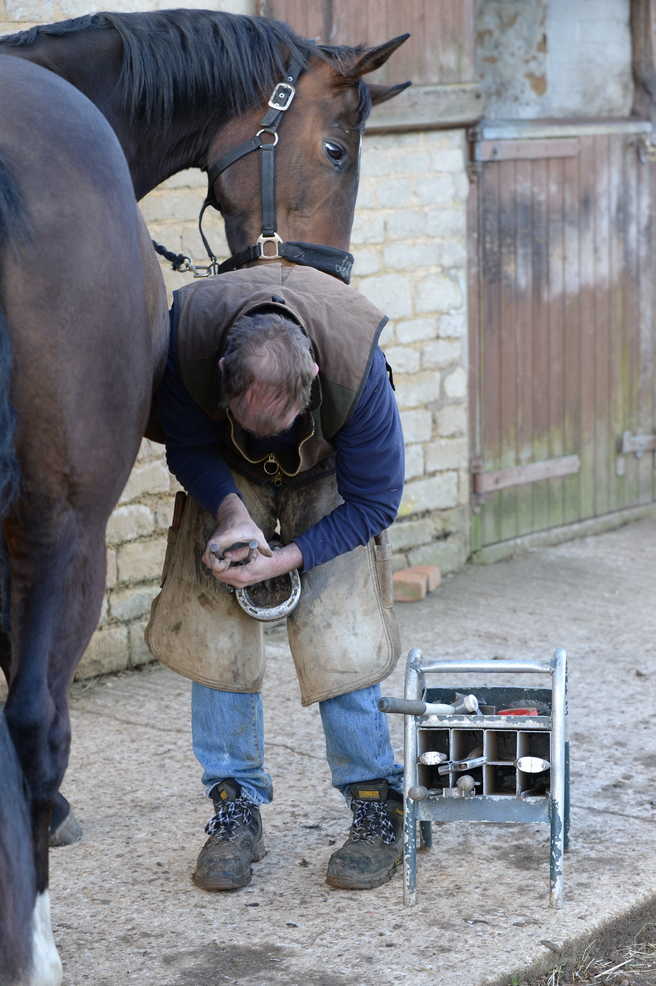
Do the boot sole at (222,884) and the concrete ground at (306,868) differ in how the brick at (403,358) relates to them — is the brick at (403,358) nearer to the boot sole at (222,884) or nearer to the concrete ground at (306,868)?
the concrete ground at (306,868)

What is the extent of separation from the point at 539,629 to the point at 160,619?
248cm

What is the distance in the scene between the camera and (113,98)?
379cm

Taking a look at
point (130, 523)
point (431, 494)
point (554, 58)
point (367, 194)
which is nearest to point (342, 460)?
point (130, 523)

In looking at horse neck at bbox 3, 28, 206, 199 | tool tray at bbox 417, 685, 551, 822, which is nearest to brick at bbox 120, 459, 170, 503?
horse neck at bbox 3, 28, 206, 199

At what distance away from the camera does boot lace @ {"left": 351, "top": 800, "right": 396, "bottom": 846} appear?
135 inches

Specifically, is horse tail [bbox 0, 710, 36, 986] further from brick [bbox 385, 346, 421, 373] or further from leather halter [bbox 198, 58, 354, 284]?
brick [bbox 385, 346, 421, 373]

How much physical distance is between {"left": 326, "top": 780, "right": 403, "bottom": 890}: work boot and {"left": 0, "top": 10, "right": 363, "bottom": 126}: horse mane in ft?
6.14

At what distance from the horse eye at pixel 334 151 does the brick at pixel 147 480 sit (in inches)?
59.7

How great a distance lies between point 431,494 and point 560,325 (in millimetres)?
1201

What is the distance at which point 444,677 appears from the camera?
5.10 meters

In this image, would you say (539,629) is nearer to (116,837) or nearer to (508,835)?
(508,835)

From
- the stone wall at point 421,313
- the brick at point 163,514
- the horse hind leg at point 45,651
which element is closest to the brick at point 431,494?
the stone wall at point 421,313

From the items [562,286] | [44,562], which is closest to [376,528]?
[44,562]

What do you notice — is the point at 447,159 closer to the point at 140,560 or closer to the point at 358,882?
the point at 140,560
